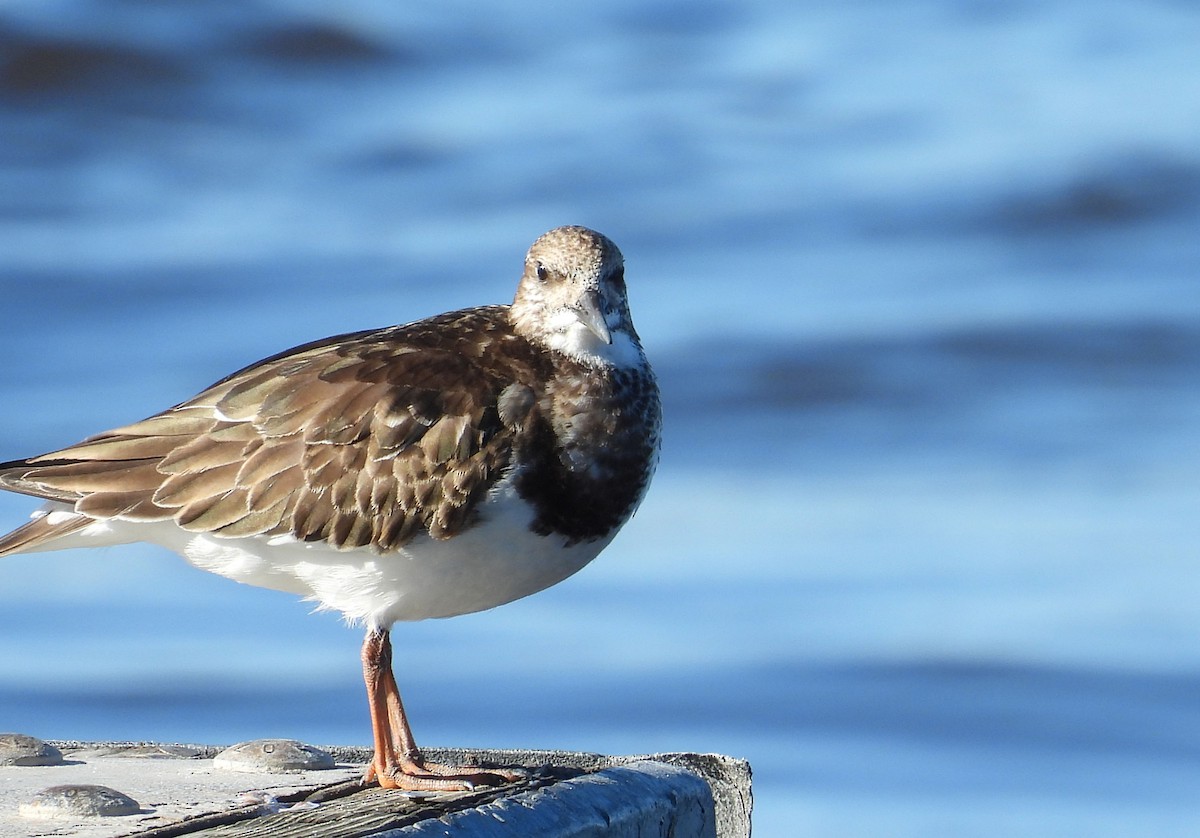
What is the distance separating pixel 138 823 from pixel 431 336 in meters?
1.34

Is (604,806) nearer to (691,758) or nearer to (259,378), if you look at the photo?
(691,758)

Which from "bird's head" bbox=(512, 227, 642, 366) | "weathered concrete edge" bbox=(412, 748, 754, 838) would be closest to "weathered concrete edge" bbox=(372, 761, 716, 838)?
"weathered concrete edge" bbox=(412, 748, 754, 838)

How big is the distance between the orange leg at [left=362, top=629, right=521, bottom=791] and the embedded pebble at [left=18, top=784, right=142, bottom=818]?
561 millimetres

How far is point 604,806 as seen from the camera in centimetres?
314

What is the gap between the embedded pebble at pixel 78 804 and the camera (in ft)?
9.36

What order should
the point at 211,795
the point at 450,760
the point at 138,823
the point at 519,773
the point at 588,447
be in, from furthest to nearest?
1. the point at 450,760
2. the point at 588,447
3. the point at 519,773
4. the point at 211,795
5. the point at 138,823

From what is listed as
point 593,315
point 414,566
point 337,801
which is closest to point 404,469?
point 414,566

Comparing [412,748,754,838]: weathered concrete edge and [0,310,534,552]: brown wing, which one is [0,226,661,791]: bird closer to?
→ [0,310,534,552]: brown wing

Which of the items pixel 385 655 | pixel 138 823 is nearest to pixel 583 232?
pixel 385 655

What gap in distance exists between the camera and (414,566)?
348 cm

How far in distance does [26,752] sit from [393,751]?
0.79 m

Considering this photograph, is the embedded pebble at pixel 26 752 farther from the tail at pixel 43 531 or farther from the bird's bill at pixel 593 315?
the bird's bill at pixel 593 315

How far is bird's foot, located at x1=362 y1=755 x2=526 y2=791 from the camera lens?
10.8ft

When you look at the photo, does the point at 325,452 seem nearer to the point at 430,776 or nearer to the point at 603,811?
the point at 430,776
